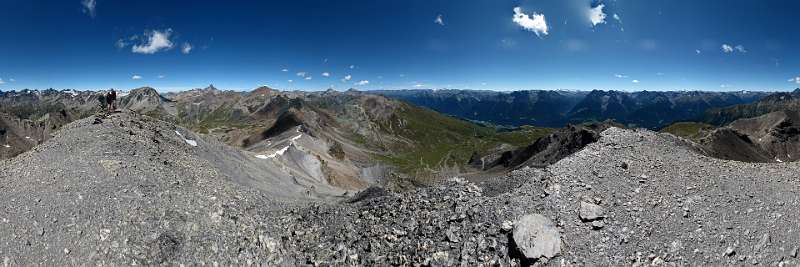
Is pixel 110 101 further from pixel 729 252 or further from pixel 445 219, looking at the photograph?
pixel 729 252

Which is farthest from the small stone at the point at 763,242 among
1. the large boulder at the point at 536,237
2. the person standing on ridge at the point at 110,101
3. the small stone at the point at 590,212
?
the person standing on ridge at the point at 110,101

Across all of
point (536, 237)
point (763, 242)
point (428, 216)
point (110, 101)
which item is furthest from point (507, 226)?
point (110, 101)

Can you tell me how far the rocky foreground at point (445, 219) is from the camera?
24078 millimetres

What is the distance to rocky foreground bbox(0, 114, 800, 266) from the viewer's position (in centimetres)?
2408

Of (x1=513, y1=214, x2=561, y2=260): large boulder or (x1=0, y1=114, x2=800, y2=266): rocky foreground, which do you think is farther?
(x1=0, y1=114, x2=800, y2=266): rocky foreground

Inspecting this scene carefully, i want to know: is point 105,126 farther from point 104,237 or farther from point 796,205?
point 796,205

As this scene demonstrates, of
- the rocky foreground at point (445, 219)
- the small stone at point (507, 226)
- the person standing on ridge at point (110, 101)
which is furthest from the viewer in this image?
the person standing on ridge at point (110, 101)

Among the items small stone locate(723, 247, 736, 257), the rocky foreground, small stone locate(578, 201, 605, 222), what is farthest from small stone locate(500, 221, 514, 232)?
small stone locate(723, 247, 736, 257)

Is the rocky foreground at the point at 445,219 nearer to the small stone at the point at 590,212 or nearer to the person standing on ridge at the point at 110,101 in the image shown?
the small stone at the point at 590,212

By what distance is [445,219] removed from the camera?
90.8ft

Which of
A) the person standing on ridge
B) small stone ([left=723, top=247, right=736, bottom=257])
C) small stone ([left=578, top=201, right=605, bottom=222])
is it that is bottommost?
small stone ([left=723, top=247, right=736, bottom=257])

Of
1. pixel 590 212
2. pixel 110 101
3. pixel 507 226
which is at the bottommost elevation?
pixel 507 226

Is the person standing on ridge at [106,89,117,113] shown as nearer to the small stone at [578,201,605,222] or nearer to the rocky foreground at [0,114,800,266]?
the rocky foreground at [0,114,800,266]

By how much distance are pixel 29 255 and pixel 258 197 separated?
1702cm
